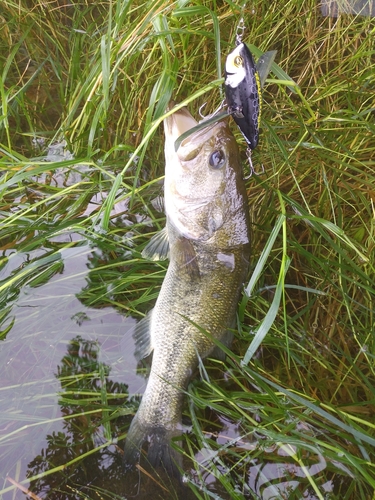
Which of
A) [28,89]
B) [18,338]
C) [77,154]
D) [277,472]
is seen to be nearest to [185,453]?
[277,472]

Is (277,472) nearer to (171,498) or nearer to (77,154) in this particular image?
(171,498)

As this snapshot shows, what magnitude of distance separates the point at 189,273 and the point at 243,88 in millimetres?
766

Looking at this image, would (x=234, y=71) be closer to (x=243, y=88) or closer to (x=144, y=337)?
(x=243, y=88)

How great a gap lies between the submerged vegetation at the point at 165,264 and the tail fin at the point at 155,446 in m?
0.06

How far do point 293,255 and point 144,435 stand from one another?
120 cm

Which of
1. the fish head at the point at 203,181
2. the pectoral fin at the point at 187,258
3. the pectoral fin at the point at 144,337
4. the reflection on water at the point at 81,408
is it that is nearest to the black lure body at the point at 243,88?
the fish head at the point at 203,181

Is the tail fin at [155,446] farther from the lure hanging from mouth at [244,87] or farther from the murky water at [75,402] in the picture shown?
the lure hanging from mouth at [244,87]

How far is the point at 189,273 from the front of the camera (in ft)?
6.00

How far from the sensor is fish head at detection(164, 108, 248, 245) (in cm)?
171

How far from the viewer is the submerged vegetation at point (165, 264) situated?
1.89m

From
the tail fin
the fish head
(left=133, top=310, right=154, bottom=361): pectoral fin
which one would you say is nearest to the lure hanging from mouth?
the fish head

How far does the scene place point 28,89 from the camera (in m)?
2.89

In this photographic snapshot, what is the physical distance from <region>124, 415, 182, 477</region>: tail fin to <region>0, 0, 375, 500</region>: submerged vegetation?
0.06 meters

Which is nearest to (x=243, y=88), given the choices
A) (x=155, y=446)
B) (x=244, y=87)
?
(x=244, y=87)
